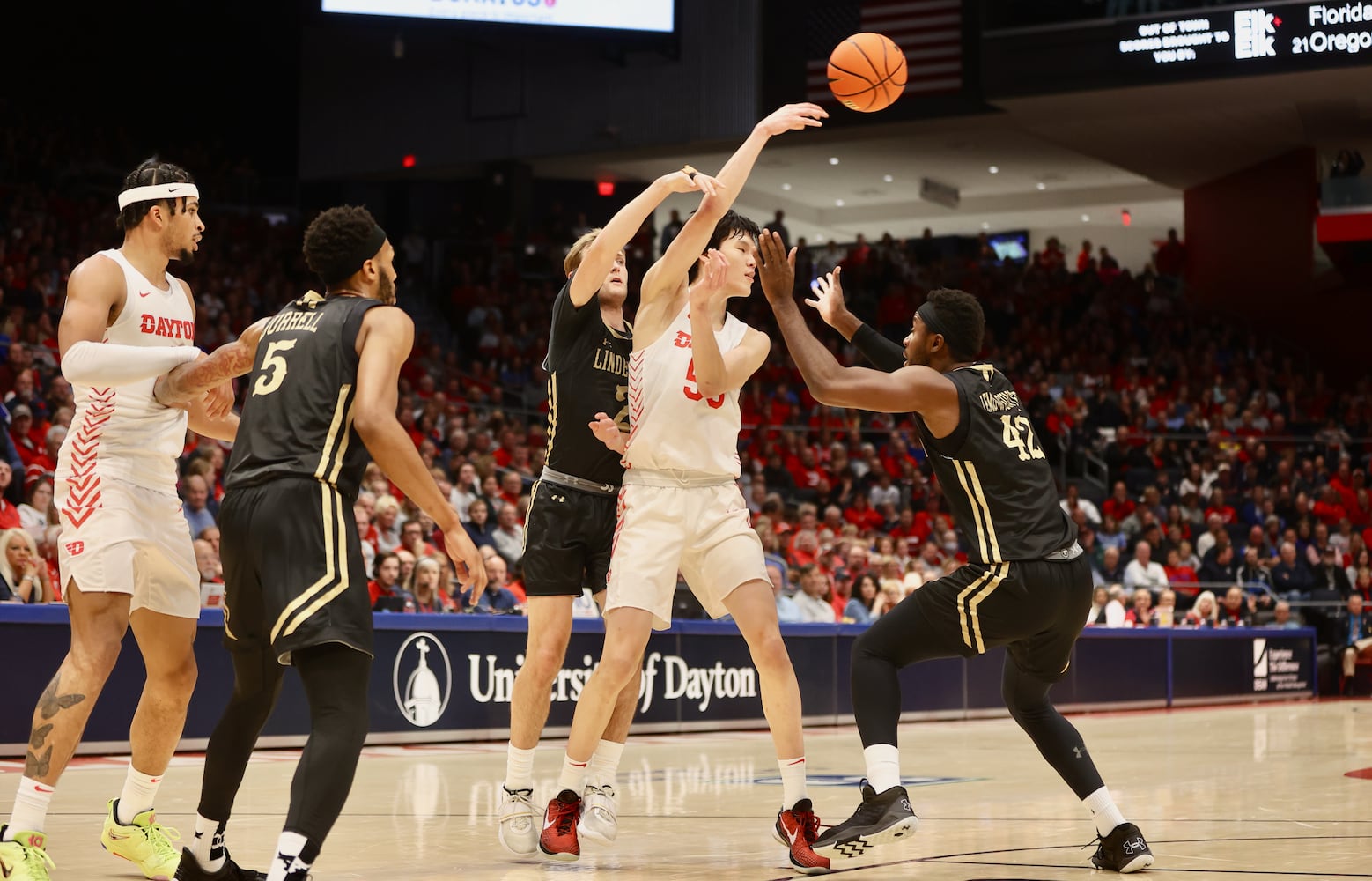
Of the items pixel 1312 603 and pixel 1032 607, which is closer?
pixel 1032 607

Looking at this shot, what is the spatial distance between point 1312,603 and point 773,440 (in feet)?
23.9

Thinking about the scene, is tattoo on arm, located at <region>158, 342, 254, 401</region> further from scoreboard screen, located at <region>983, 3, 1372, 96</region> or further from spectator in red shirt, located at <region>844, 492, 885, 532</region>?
scoreboard screen, located at <region>983, 3, 1372, 96</region>

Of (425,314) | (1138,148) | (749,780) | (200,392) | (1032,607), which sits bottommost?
(749,780)

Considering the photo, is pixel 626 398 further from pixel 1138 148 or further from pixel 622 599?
pixel 1138 148

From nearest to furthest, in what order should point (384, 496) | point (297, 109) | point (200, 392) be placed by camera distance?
point (200, 392) < point (384, 496) < point (297, 109)

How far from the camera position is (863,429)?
2211 cm

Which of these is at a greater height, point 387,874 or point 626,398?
point 626,398

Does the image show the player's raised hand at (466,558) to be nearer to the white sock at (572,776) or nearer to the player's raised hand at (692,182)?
the white sock at (572,776)

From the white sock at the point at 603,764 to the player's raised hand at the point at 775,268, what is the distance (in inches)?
72.2

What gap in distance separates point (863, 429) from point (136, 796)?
17831mm

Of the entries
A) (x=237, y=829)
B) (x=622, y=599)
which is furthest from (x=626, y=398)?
(x=237, y=829)

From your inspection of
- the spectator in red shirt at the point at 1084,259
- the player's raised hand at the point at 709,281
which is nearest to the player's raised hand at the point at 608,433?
the player's raised hand at the point at 709,281

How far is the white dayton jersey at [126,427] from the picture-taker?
16.0 feet

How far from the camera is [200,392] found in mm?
4738
